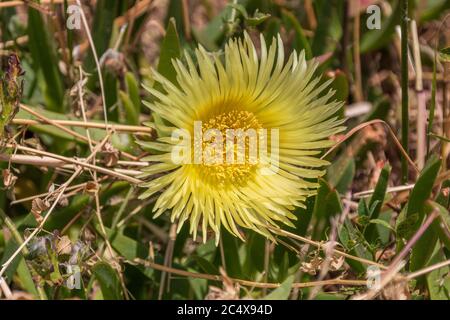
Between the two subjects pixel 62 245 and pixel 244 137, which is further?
pixel 244 137

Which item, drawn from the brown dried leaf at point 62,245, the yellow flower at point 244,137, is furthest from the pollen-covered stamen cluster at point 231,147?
the brown dried leaf at point 62,245

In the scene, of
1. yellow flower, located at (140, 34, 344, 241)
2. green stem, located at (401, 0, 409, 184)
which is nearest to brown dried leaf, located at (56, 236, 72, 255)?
yellow flower, located at (140, 34, 344, 241)

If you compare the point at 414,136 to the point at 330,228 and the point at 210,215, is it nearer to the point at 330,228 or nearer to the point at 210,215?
the point at 330,228

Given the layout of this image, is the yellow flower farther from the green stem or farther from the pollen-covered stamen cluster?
the green stem

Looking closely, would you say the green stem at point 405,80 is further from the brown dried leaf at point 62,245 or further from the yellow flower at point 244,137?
the brown dried leaf at point 62,245

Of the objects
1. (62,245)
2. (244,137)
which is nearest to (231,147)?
(244,137)

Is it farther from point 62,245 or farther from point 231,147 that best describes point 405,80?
point 62,245
